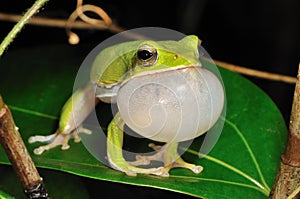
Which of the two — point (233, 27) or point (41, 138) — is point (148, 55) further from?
point (233, 27)

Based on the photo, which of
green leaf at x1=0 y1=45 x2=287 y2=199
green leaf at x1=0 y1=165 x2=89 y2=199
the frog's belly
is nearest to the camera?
Result: the frog's belly

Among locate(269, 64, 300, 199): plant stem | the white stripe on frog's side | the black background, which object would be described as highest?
the black background

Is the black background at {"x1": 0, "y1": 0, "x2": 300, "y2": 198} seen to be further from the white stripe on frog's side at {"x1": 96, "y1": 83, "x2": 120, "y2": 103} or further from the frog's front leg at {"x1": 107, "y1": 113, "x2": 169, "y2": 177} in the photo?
the frog's front leg at {"x1": 107, "y1": 113, "x2": 169, "y2": 177}

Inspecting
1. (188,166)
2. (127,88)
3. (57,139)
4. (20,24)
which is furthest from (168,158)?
(20,24)

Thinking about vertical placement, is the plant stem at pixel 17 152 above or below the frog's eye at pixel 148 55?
below

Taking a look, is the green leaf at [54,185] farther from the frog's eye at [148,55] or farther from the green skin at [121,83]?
the frog's eye at [148,55]

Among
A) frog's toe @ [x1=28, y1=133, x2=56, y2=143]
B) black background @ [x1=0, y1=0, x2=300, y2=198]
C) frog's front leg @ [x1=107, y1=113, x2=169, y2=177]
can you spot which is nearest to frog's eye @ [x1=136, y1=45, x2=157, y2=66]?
frog's front leg @ [x1=107, y1=113, x2=169, y2=177]

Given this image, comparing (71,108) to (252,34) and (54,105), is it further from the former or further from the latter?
(252,34)

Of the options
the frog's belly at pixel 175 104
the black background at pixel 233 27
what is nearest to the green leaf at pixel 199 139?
the frog's belly at pixel 175 104
